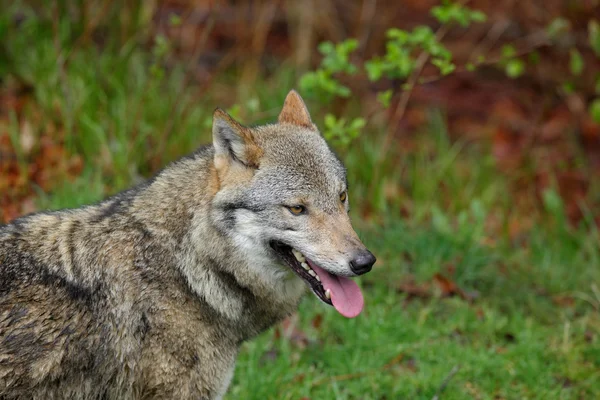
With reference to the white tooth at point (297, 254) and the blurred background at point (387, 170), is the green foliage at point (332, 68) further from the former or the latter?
Answer: the white tooth at point (297, 254)

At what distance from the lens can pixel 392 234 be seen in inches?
285

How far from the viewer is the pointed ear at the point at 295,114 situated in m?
4.57

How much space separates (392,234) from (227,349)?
137 inches

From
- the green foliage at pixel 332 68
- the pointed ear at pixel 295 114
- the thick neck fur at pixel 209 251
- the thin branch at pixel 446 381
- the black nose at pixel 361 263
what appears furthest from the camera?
the green foliage at pixel 332 68

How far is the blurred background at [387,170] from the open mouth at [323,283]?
1.38 meters

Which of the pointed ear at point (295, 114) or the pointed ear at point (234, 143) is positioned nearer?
the pointed ear at point (234, 143)

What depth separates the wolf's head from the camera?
388cm

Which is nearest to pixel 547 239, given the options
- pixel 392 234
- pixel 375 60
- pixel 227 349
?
pixel 392 234

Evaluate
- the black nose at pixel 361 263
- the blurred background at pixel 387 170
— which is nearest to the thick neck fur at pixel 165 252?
the black nose at pixel 361 263

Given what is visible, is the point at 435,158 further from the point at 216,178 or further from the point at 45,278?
the point at 45,278

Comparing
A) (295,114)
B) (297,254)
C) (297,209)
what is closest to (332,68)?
(295,114)

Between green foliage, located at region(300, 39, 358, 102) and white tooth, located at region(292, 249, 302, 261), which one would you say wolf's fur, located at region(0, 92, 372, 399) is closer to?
white tooth, located at region(292, 249, 302, 261)

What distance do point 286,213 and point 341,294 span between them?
0.52 meters

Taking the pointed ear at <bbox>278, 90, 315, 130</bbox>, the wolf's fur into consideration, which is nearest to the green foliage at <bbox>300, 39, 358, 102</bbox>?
the pointed ear at <bbox>278, 90, 315, 130</bbox>
